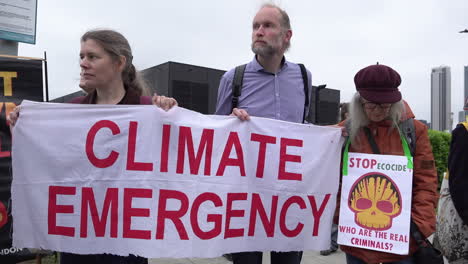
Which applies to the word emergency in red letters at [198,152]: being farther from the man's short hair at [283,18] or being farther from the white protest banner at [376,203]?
the man's short hair at [283,18]

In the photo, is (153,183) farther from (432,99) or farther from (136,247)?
(432,99)

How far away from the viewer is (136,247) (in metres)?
2.06

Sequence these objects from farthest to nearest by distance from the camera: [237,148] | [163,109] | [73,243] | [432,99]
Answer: [432,99] < [237,148] < [163,109] < [73,243]

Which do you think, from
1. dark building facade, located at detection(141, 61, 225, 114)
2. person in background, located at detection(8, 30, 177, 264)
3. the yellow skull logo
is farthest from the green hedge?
person in background, located at detection(8, 30, 177, 264)

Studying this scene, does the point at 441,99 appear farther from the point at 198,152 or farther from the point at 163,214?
the point at 163,214

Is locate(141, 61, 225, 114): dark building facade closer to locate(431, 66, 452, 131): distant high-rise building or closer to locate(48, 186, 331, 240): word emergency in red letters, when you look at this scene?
locate(431, 66, 452, 131): distant high-rise building

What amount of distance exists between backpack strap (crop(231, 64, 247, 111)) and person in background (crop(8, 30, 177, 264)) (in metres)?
0.38

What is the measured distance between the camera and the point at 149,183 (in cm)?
212

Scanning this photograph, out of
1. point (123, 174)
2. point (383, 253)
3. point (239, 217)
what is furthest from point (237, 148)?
point (383, 253)

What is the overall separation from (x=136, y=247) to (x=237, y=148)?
2.62 feet

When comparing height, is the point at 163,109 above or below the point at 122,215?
above

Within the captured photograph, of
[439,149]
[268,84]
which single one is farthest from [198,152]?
[439,149]

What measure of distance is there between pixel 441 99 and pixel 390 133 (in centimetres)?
2097

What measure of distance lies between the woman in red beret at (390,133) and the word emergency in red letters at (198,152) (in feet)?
1.58
